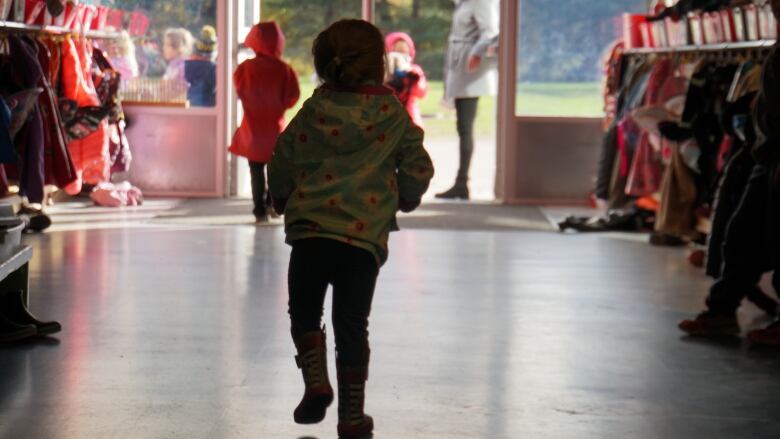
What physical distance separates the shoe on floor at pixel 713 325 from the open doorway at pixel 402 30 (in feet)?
19.0

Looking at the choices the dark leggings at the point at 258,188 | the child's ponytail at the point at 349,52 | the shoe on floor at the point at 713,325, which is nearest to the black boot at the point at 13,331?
the child's ponytail at the point at 349,52

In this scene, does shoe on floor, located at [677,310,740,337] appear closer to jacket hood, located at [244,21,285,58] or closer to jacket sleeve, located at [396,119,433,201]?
jacket sleeve, located at [396,119,433,201]

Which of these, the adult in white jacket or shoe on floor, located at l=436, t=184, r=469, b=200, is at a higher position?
the adult in white jacket

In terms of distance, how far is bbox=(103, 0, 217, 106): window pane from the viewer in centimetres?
1056

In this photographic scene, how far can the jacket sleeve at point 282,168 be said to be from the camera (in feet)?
12.0

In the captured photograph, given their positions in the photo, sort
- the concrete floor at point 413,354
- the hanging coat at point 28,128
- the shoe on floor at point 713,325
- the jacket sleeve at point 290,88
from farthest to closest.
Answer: the jacket sleeve at point 290,88 → the hanging coat at point 28,128 → the shoe on floor at point 713,325 → the concrete floor at point 413,354

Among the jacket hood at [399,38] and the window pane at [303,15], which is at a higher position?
the window pane at [303,15]

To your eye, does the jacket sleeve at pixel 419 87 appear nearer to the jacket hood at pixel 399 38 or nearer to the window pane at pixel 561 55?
the jacket hood at pixel 399 38

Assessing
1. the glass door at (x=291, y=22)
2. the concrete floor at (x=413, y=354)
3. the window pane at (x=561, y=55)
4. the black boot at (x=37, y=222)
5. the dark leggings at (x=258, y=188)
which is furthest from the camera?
the glass door at (x=291, y=22)

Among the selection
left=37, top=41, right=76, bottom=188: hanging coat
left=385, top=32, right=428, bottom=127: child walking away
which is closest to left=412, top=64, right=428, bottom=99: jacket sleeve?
left=385, top=32, right=428, bottom=127: child walking away

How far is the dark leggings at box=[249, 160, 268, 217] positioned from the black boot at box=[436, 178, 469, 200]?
240 centimetres

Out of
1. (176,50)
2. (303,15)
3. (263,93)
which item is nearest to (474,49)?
(303,15)

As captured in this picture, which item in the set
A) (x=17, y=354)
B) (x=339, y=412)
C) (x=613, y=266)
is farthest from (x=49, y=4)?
(x=339, y=412)

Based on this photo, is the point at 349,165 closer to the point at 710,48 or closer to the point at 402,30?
the point at 710,48
